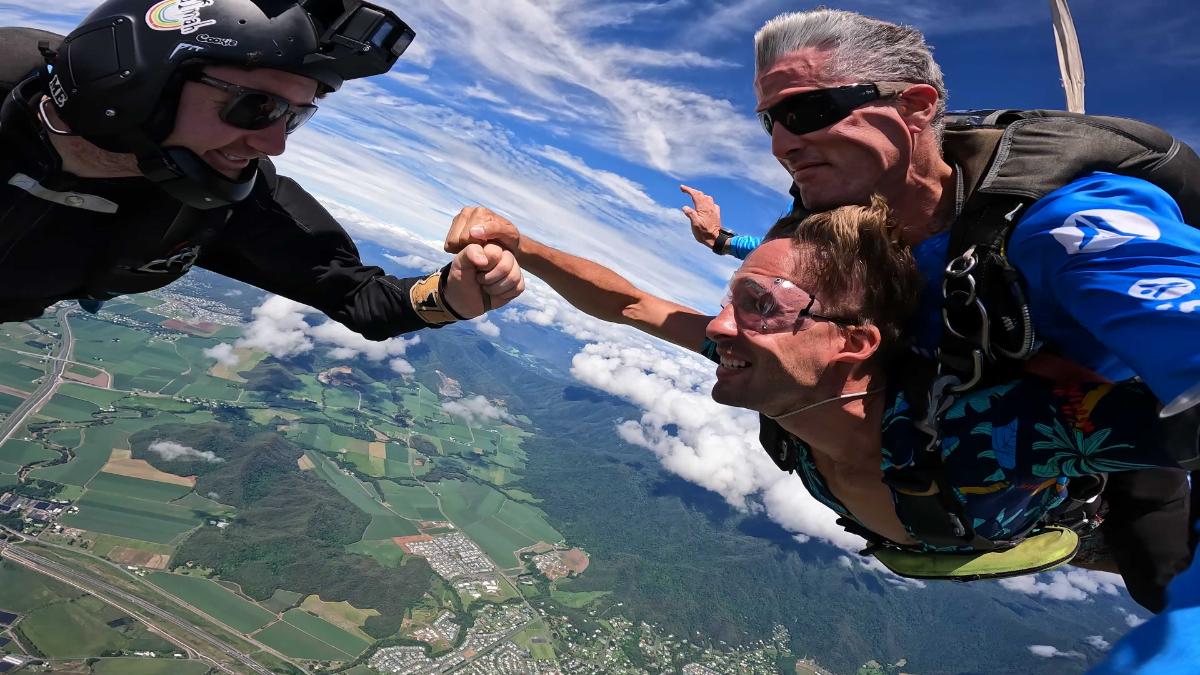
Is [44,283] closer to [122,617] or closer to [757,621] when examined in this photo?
[122,617]

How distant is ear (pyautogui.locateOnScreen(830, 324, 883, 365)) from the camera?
84.1 inches

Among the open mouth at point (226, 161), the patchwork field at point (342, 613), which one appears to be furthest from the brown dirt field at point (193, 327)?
the open mouth at point (226, 161)

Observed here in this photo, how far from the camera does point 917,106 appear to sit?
2111 mm

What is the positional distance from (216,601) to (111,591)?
23.3ft

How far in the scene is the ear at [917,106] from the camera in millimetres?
2088

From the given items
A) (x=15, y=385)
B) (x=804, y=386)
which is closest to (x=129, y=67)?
(x=804, y=386)

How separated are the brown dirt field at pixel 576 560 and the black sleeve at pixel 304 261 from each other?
71936 mm

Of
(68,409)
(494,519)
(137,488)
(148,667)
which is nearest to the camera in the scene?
(148,667)

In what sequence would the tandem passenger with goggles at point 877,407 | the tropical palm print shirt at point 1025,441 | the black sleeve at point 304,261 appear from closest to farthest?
the tropical palm print shirt at point 1025,441 < the tandem passenger with goggles at point 877,407 < the black sleeve at point 304,261

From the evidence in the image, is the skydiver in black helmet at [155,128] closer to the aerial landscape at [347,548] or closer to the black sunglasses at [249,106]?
the black sunglasses at [249,106]

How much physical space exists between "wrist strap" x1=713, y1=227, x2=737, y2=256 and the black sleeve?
229 centimetres

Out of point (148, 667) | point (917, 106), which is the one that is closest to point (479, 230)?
point (917, 106)

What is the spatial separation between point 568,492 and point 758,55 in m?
103

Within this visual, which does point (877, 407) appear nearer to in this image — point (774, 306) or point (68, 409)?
point (774, 306)
